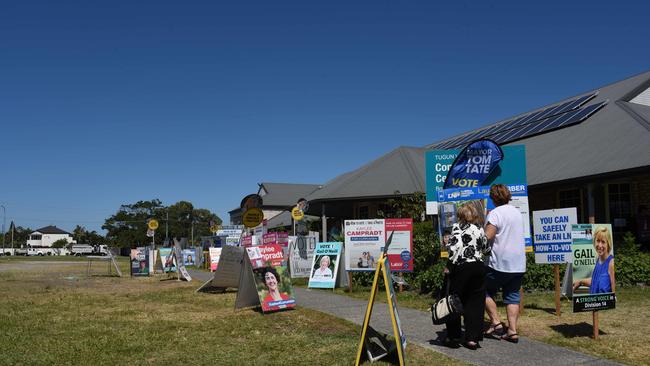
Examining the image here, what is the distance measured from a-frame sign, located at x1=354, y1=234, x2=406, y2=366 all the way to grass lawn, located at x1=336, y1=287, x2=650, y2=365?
→ 2.38 meters

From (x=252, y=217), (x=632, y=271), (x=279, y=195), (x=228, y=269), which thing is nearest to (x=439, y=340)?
(x=632, y=271)

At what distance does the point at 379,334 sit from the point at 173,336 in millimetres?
3499

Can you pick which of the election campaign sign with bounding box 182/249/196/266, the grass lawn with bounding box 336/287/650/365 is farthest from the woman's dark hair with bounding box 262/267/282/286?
the election campaign sign with bounding box 182/249/196/266

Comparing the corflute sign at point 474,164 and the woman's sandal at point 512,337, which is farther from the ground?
the corflute sign at point 474,164

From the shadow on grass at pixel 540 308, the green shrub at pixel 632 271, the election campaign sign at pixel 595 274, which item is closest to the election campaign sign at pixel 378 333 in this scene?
the election campaign sign at pixel 595 274

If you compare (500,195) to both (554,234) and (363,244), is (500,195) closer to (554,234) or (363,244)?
(554,234)

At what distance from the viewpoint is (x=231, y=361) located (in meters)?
6.35

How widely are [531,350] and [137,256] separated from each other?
21876mm

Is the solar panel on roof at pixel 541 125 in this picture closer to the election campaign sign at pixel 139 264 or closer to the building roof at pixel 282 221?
the election campaign sign at pixel 139 264

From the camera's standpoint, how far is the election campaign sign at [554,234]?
943cm

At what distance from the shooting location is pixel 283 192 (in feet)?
223

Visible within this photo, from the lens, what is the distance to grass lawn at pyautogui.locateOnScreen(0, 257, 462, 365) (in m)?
6.53

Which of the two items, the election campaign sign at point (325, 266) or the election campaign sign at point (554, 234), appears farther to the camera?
the election campaign sign at point (325, 266)

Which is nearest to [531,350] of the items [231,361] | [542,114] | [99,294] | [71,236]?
[231,361]
